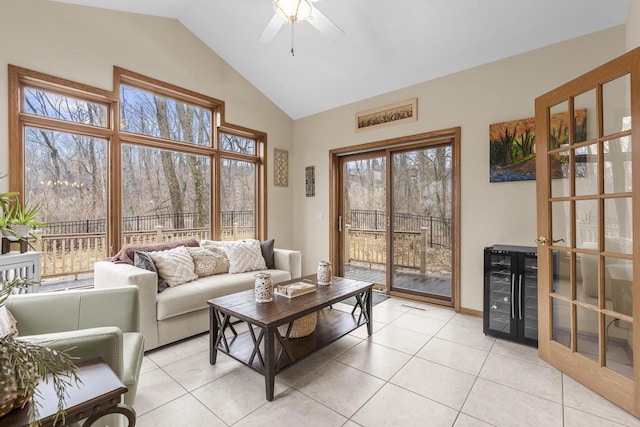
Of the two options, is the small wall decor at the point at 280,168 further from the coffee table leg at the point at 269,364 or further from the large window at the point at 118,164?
the coffee table leg at the point at 269,364

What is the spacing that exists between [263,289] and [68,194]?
91.6 inches

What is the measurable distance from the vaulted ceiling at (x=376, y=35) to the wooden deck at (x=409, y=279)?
2501 millimetres

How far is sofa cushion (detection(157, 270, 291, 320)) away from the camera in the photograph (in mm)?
2523

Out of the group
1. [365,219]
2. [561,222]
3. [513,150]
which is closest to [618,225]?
[561,222]

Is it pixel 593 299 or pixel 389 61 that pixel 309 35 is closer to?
pixel 389 61

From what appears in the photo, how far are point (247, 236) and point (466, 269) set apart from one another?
3.06m

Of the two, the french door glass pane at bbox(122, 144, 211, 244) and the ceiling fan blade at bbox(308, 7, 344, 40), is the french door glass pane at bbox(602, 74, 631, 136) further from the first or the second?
the french door glass pane at bbox(122, 144, 211, 244)

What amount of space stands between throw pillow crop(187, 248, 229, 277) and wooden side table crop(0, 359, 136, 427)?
2.13 metres

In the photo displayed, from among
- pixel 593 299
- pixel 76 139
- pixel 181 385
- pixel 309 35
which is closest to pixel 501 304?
pixel 593 299

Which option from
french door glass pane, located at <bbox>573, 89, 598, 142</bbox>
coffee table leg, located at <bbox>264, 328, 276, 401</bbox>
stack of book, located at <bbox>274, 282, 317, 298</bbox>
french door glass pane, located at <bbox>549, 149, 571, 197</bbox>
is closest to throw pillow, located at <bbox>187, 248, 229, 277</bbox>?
stack of book, located at <bbox>274, 282, 317, 298</bbox>

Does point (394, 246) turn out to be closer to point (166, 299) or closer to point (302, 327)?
point (302, 327)

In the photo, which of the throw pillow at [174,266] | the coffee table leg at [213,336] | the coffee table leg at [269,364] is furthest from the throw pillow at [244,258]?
the coffee table leg at [269,364]

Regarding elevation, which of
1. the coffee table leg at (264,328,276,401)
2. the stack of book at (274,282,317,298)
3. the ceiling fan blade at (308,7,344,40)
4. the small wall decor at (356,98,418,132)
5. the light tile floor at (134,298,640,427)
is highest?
the ceiling fan blade at (308,7,344,40)

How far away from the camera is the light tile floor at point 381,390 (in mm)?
1691
